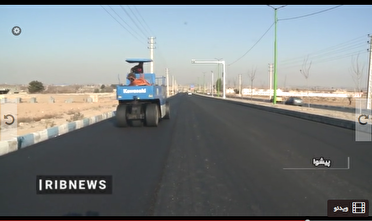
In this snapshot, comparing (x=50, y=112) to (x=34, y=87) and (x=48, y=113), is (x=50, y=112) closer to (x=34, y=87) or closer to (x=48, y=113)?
(x=48, y=113)

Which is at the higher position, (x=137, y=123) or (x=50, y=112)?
(x=137, y=123)

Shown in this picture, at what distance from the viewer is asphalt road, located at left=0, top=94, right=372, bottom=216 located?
5.21 m

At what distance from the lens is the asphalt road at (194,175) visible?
5207mm

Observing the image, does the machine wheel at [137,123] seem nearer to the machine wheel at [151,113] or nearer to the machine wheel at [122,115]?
the machine wheel at [122,115]

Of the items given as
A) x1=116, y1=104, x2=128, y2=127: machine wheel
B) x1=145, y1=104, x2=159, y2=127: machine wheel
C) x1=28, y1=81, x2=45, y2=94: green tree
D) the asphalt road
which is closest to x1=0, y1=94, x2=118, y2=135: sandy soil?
x1=116, y1=104, x2=128, y2=127: machine wheel

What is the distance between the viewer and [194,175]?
23.9 feet

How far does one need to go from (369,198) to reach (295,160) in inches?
126

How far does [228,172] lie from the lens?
7535 mm

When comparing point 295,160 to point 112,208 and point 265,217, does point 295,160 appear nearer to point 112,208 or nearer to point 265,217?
point 265,217

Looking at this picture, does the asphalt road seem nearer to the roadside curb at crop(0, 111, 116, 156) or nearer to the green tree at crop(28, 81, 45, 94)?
the roadside curb at crop(0, 111, 116, 156)

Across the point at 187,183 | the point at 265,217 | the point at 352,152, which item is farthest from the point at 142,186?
the point at 352,152

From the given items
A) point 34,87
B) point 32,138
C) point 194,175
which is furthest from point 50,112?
point 34,87

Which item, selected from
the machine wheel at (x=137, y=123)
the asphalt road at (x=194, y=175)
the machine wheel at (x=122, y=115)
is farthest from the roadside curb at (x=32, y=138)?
the machine wheel at (x=137, y=123)

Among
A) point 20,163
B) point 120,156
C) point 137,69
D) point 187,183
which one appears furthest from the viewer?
point 137,69
